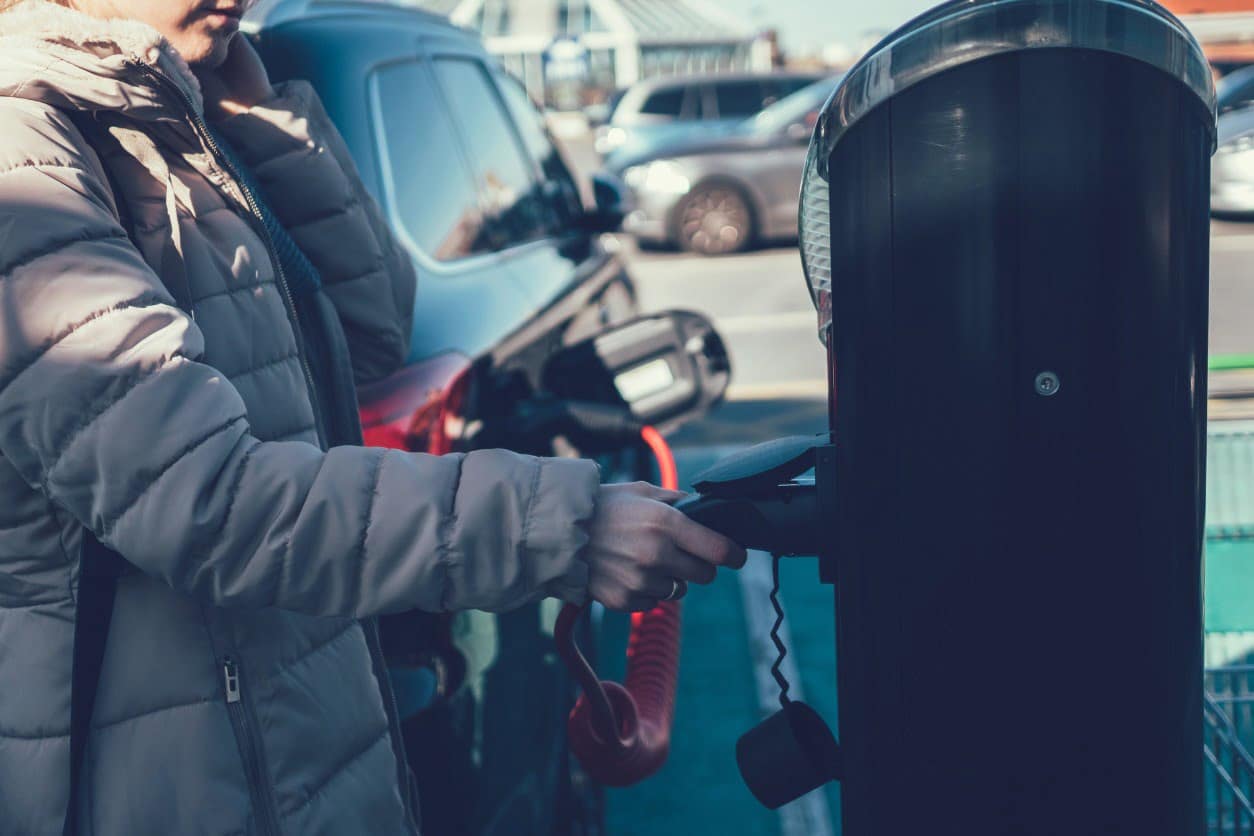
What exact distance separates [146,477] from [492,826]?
1190 millimetres

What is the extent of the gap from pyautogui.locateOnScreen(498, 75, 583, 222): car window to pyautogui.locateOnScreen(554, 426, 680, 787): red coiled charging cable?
2059mm

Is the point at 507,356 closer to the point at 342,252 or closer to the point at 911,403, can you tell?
the point at 342,252

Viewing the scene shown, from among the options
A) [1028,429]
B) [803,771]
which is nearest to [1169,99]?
[1028,429]

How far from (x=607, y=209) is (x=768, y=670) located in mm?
1481

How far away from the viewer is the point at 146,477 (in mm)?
1187

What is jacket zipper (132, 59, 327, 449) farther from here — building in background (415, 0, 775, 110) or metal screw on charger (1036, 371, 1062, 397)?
building in background (415, 0, 775, 110)

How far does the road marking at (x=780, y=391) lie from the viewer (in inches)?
298

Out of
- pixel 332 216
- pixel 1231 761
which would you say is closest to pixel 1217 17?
pixel 1231 761

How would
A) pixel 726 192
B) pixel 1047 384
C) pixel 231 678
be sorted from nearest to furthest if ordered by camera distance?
1. pixel 1047 384
2. pixel 231 678
3. pixel 726 192

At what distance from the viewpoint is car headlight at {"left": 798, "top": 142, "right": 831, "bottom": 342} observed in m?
1.33

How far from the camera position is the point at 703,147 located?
44.9 feet

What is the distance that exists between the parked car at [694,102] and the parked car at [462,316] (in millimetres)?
13745

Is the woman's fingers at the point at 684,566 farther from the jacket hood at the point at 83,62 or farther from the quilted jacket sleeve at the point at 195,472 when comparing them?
the jacket hood at the point at 83,62

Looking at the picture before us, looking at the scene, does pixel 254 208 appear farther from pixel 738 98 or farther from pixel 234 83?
pixel 738 98
